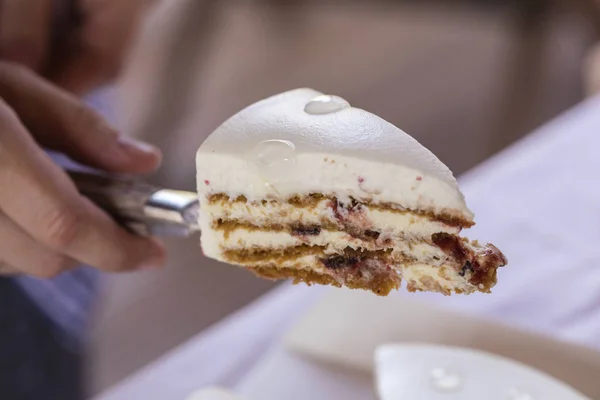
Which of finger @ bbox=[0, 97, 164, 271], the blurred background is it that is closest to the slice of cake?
finger @ bbox=[0, 97, 164, 271]

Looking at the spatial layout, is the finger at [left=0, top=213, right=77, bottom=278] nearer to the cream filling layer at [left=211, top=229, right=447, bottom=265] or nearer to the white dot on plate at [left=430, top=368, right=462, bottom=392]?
the cream filling layer at [left=211, top=229, right=447, bottom=265]

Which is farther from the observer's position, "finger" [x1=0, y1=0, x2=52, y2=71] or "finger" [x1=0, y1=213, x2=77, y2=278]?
"finger" [x1=0, y1=0, x2=52, y2=71]

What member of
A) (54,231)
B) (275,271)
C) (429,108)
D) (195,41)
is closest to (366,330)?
(275,271)

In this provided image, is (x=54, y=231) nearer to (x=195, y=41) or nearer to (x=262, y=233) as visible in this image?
(x=262, y=233)

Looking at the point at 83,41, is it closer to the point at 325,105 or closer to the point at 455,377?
the point at 325,105

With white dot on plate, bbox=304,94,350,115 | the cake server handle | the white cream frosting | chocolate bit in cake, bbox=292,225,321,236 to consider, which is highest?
white dot on plate, bbox=304,94,350,115
